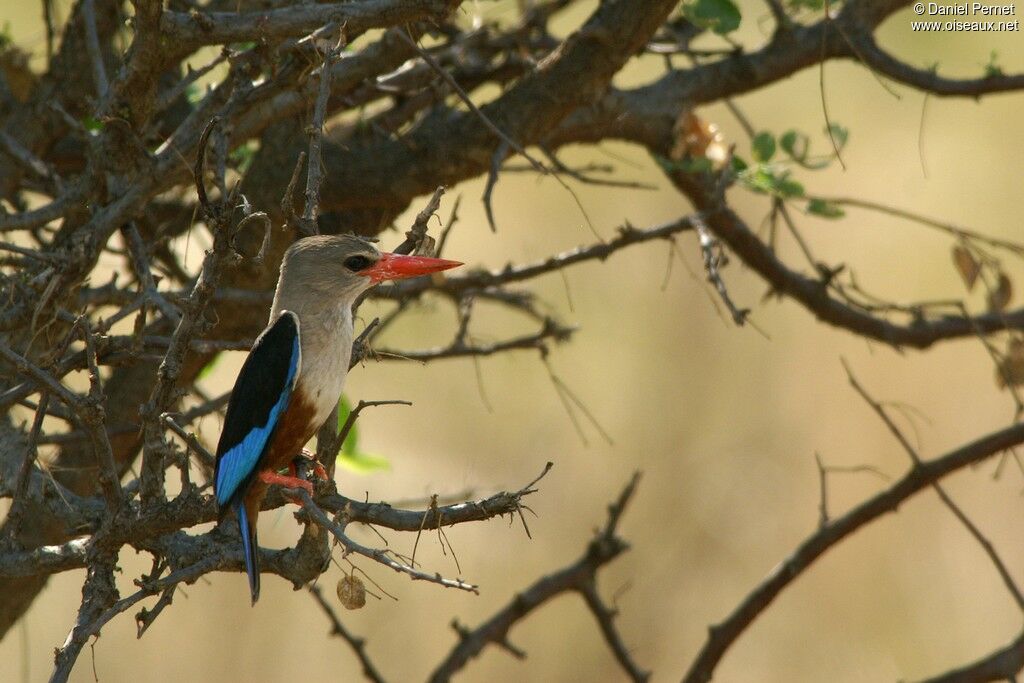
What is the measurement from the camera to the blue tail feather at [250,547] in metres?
2.30

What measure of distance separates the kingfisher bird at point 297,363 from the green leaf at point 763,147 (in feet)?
3.88

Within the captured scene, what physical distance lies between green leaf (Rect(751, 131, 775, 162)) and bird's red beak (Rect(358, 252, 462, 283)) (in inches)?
46.4

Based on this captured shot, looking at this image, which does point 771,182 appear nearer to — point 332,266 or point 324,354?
point 332,266

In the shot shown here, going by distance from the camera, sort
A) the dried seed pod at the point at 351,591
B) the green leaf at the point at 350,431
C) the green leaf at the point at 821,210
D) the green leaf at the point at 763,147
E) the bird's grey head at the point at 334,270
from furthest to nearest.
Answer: the green leaf at the point at 763,147
the green leaf at the point at 821,210
the green leaf at the point at 350,431
the bird's grey head at the point at 334,270
the dried seed pod at the point at 351,591

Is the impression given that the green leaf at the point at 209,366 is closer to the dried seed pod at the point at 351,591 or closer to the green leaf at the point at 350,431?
the green leaf at the point at 350,431

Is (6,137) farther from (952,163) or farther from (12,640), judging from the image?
(952,163)

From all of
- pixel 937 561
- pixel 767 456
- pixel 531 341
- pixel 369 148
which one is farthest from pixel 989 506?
pixel 369 148

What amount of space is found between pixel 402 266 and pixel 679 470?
4129 millimetres

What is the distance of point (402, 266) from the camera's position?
2.73 m

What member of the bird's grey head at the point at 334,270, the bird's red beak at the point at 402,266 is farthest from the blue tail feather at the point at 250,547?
the bird's red beak at the point at 402,266

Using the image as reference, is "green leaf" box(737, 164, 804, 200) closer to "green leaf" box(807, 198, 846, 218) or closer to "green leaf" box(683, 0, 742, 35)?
"green leaf" box(807, 198, 846, 218)

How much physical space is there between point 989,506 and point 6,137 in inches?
198

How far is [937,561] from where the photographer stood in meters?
6.25

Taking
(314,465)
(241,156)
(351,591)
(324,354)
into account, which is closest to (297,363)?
(324,354)
